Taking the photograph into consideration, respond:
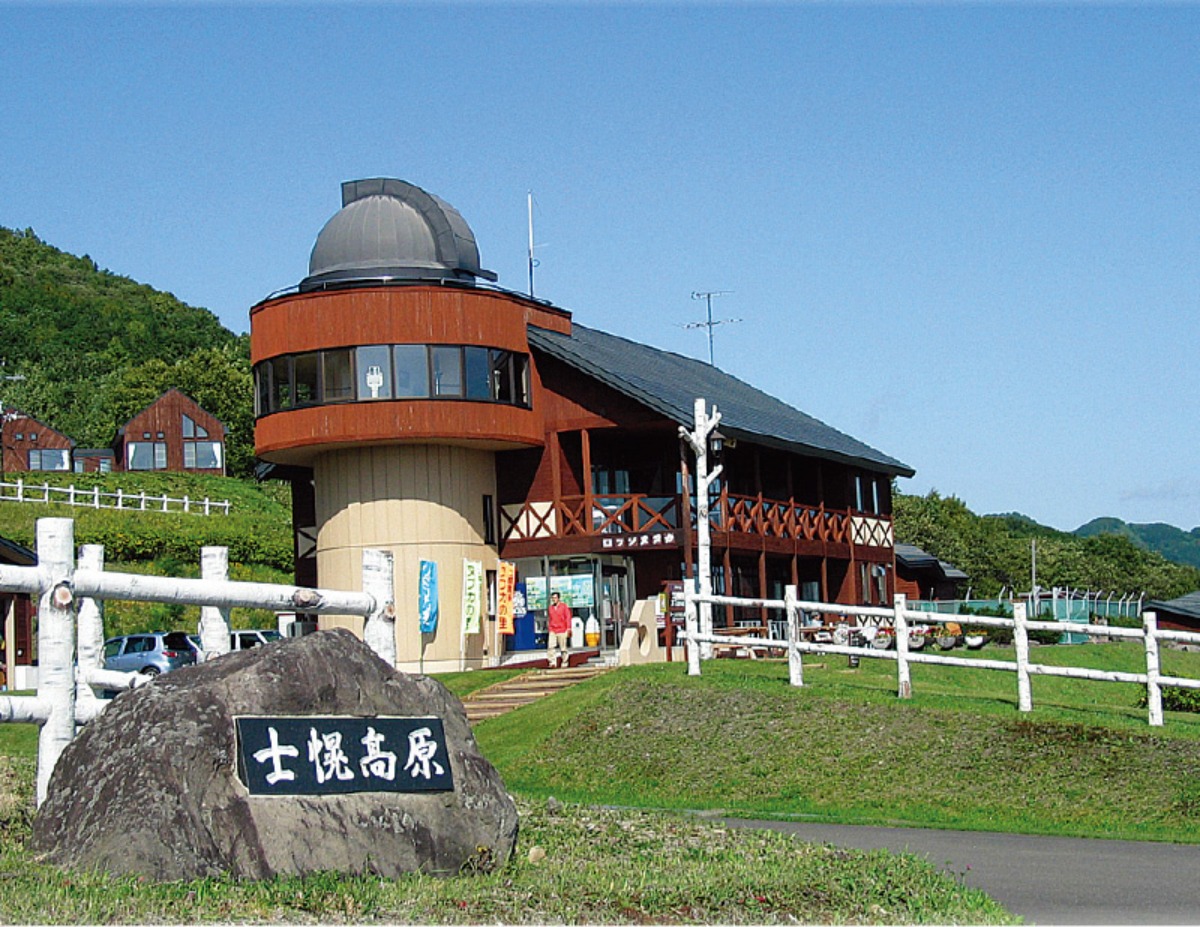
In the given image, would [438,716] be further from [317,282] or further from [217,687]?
[317,282]

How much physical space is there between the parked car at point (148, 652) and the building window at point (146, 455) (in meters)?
49.7

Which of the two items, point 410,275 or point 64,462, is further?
point 64,462

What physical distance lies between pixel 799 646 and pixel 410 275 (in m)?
15.4

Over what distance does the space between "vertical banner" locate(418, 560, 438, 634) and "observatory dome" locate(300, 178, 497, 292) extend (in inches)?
238

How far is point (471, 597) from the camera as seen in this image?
33.3 m

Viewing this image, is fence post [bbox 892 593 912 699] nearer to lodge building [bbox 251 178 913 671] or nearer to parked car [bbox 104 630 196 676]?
lodge building [bbox 251 178 913 671]

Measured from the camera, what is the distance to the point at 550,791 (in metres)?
17.3

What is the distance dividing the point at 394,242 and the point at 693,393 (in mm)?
7987

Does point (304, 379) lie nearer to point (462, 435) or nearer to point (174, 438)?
point (462, 435)

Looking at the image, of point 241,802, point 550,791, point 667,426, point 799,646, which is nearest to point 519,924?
point 241,802

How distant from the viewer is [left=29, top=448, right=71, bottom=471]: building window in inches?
3477

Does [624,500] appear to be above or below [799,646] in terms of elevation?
above

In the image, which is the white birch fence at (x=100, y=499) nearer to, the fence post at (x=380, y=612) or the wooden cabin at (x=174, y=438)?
the wooden cabin at (x=174, y=438)

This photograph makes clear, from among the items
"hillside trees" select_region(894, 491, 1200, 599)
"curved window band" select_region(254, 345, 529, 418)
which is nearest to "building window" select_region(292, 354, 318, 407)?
"curved window band" select_region(254, 345, 529, 418)
